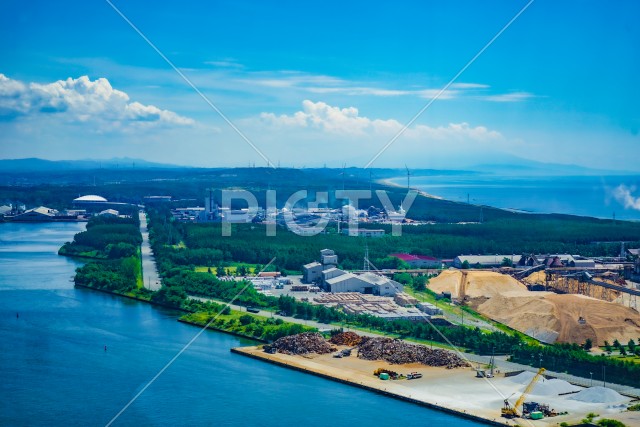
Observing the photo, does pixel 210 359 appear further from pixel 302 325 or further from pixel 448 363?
pixel 448 363

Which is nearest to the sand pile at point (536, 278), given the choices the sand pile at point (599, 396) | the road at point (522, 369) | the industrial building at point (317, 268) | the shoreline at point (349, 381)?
the industrial building at point (317, 268)

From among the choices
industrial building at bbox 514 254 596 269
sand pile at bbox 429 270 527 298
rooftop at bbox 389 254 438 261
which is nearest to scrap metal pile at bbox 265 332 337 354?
sand pile at bbox 429 270 527 298

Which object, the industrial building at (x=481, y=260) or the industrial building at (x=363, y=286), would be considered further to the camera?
the industrial building at (x=481, y=260)

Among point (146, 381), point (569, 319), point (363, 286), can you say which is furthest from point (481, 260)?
point (146, 381)

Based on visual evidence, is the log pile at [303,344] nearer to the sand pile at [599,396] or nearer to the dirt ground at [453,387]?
the dirt ground at [453,387]

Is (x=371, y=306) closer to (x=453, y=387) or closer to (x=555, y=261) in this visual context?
(x=453, y=387)

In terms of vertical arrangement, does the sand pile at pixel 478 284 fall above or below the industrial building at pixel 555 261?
below

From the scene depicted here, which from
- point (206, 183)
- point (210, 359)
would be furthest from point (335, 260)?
point (206, 183)
